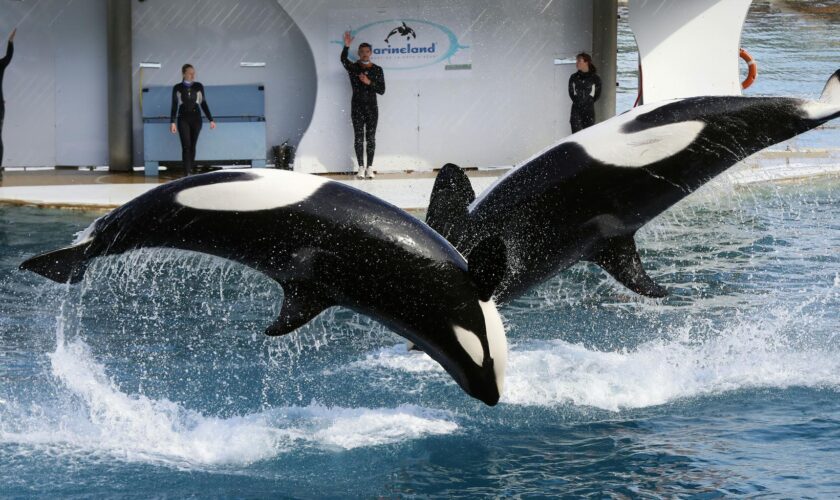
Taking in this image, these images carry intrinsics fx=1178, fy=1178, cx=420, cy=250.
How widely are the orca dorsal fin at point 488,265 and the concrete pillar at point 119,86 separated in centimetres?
1377

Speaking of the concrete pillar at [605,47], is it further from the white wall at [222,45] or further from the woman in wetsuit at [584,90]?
the white wall at [222,45]

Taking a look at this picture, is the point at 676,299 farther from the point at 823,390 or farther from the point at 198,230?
the point at 198,230

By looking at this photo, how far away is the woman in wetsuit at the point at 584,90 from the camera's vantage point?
54.0ft

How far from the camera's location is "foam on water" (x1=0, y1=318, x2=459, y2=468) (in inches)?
245

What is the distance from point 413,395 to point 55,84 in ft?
42.3

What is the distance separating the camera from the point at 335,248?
212 inches

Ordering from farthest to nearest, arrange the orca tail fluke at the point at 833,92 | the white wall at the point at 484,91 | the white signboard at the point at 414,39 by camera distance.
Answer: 1. the white wall at the point at 484,91
2. the white signboard at the point at 414,39
3. the orca tail fluke at the point at 833,92

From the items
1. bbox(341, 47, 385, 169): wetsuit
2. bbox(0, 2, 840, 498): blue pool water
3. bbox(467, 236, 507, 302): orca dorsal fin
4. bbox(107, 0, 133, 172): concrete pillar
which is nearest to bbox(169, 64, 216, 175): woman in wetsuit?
bbox(107, 0, 133, 172): concrete pillar

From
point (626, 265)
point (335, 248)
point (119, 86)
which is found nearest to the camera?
point (335, 248)

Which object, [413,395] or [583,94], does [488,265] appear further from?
[583,94]

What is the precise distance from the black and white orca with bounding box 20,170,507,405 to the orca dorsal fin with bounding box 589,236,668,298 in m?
1.30

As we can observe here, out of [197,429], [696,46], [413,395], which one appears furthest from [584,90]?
[197,429]

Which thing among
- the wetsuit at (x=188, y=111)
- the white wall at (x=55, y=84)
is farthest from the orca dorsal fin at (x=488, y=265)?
the white wall at (x=55, y=84)

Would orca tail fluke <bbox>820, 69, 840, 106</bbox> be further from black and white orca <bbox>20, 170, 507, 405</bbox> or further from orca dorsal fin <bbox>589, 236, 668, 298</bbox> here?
black and white orca <bbox>20, 170, 507, 405</bbox>
